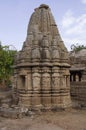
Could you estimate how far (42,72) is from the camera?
526 inches

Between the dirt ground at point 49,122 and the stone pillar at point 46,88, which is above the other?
the stone pillar at point 46,88

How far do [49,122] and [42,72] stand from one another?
11.9 ft

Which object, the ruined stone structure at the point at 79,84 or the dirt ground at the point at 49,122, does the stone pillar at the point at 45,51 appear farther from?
the ruined stone structure at the point at 79,84

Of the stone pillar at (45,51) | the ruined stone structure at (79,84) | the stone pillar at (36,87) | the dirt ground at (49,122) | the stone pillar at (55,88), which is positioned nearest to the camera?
the dirt ground at (49,122)

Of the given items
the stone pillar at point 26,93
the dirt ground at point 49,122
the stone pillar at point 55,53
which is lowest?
the dirt ground at point 49,122

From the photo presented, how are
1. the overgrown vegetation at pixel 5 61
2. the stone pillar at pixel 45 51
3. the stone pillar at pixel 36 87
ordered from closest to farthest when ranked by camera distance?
the stone pillar at pixel 36 87
the stone pillar at pixel 45 51
the overgrown vegetation at pixel 5 61

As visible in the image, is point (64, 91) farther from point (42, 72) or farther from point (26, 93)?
point (26, 93)

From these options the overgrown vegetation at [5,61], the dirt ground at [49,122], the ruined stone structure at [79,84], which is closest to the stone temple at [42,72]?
the dirt ground at [49,122]

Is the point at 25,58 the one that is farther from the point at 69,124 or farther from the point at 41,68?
the point at 69,124

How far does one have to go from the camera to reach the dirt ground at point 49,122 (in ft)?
31.5

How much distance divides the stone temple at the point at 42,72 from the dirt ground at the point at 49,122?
1.01 metres

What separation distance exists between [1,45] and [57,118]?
62.9 ft

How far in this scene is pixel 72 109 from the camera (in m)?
13.8

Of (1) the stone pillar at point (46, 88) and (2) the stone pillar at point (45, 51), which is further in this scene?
(2) the stone pillar at point (45, 51)
